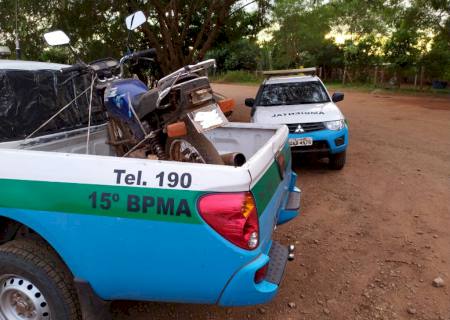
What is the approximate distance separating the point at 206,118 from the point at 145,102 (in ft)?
1.54

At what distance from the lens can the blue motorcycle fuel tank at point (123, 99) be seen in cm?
310

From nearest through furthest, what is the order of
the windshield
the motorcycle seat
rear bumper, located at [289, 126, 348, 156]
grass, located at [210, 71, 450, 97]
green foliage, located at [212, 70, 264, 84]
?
the motorcycle seat < rear bumper, located at [289, 126, 348, 156] < the windshield < grass, located at [210, 71, 450, 97] < green foliage, located at [212, 70, 264, 84]

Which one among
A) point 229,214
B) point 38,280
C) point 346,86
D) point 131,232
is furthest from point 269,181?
point 346,86

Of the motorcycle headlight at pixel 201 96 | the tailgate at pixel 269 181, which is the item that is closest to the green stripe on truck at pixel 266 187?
the tailgate at pixel 269 181

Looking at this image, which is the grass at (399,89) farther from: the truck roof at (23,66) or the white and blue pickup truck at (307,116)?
the truck roof at (23,66)

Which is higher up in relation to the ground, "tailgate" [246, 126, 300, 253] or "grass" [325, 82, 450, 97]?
"tailgate" [246, 126, 300, 253]

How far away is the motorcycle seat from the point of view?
286cm

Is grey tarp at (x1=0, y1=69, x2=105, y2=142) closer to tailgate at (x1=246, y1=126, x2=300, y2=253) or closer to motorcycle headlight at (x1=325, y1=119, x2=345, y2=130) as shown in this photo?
tailgate at (x1=246, y1=126, x2=300, y2=253)

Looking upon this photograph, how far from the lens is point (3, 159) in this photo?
2396mm

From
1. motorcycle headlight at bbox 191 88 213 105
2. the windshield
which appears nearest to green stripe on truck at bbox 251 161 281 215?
motorcycle headlight at bbox 191 88 213 105

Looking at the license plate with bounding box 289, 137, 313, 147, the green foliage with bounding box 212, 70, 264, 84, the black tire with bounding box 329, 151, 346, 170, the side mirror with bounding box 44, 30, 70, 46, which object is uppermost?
the side mirror with bounding box 44, 30, 70, 46

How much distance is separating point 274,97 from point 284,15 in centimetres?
1615

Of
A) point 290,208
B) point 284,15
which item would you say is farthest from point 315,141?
point 284,15

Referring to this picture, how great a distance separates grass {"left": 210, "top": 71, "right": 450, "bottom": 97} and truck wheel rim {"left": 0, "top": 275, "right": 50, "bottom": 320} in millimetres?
21597
